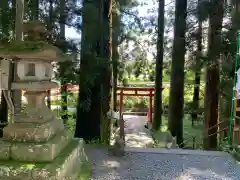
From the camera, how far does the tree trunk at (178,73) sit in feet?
26.8

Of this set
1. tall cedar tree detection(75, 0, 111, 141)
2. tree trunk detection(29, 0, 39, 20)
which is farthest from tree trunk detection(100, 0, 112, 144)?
tree trunk detection(29, 0, 39, 20)

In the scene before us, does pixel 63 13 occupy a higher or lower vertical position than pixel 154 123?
higher

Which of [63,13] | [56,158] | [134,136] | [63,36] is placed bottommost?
[134,136]

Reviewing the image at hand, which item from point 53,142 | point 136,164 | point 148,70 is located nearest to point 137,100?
point 148,70

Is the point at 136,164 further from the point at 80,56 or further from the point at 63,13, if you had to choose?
the point at 63,13

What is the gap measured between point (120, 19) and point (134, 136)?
3.32 meters

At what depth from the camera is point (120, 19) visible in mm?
7879

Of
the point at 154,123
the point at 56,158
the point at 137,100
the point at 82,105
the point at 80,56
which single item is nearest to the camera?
the point at 56,158

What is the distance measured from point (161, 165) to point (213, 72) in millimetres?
3518

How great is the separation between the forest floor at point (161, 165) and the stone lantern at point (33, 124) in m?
0.78

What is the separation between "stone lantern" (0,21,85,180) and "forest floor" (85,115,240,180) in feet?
2.56

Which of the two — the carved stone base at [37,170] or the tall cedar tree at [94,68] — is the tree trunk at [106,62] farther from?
the carved stone base at [37,170]

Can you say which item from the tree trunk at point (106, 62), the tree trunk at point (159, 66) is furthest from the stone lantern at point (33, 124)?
the tree trunk at point (159, 66)

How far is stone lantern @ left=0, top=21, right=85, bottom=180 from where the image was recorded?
290 cm
